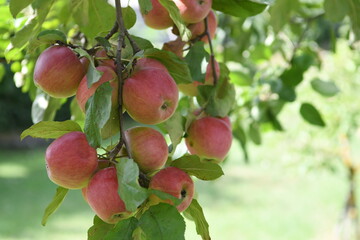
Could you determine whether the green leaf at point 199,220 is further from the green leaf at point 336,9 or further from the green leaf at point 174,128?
the green leaf at point 336,9

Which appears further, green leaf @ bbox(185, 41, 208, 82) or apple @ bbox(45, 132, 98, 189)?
green leaf @ bbox(185, 41, 208, 82)

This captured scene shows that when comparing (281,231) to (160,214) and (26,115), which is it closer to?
(160,214)

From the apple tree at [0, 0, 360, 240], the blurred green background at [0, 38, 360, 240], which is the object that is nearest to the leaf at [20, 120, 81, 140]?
the apple tree at [0, 0, 360, 240]

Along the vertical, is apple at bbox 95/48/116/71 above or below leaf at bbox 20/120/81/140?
above

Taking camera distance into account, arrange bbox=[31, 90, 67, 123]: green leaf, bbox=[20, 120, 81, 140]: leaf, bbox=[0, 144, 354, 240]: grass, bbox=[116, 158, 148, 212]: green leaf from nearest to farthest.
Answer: bbox=[116, 158, 148, 212]: green leaf → bbox=[20, 120, 81, 140]: leaf → bbox=[31, 90, 67, 123]: green leaf → bbox=[0, 144, 354, 240]: grass

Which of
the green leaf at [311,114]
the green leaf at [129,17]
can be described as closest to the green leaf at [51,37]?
the green leaf at [129,17]

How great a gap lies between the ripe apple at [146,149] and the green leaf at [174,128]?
0.07 m

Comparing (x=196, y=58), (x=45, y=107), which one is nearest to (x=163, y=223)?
(x=196, y=58)

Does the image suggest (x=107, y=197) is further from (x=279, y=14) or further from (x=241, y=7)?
(x=279, y=14)

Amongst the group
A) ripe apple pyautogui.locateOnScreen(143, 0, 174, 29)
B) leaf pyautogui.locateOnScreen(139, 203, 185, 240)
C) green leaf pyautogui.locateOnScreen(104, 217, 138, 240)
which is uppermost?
ripe apple pyautogui.locateOnScreen(143, 0, 174, 29)

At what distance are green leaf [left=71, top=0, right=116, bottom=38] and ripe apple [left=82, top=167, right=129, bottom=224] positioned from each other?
0.89ft

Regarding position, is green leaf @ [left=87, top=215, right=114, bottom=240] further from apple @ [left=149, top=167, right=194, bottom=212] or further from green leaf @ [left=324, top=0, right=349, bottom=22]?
green leaf @ [left=324, top=0, right=349, bottom=22]

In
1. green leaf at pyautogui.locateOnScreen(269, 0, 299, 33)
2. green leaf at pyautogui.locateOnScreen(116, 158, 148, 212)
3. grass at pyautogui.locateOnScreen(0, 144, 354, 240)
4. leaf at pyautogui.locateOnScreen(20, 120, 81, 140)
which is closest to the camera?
green leaf at pyautogui.locateOnScreen(116, 158, 148, 212)

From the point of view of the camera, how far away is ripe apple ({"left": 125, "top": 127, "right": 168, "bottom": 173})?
595mm
